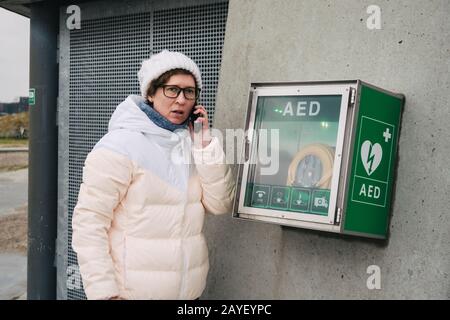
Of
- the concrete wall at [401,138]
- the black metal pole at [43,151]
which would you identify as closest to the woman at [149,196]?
the concrete wall at [401,138]

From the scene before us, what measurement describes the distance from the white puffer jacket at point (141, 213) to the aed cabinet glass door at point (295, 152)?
0.29 meters

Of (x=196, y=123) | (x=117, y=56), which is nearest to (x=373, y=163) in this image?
(x=196, y=123)

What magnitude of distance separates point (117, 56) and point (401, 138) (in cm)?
272

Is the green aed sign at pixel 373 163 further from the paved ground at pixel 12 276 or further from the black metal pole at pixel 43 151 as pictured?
the paved ground at pixel 12 276

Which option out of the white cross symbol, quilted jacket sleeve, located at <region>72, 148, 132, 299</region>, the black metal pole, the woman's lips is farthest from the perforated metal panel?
quilted jacket sleeve, located at <region>72, 148, 132, 299</region>

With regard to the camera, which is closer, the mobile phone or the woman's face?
the woman's face

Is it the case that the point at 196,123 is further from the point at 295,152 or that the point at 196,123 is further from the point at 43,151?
the point at 43,151

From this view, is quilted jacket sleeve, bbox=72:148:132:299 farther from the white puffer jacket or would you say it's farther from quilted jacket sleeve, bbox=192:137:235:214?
quilted jacket sleeve, bbox=192:137:235:214

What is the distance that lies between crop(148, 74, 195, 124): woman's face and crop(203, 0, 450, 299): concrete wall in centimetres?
92

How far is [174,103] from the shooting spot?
2570 millimetres

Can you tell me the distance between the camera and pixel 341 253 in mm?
3039

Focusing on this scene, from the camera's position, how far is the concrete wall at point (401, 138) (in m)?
2.72

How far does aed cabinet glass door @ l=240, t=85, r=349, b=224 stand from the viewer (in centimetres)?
258
